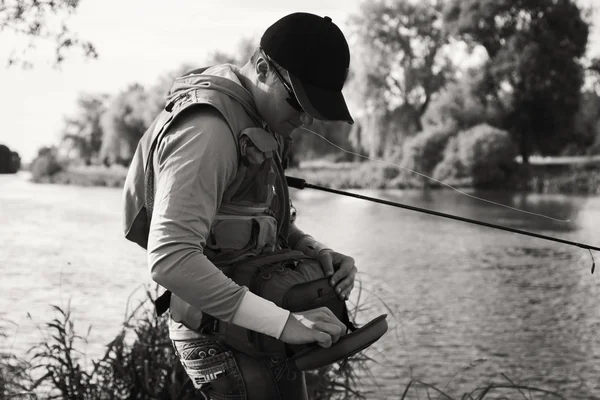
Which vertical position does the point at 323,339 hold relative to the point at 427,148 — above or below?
above

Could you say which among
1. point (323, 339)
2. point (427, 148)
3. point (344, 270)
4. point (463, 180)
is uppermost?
point (344, 270)

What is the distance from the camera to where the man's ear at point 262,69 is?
1.91 m

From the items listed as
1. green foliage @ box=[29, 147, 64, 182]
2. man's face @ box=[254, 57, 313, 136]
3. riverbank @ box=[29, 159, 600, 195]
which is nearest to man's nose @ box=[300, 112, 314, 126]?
man's face @ box=[254, 57, 313, 136]

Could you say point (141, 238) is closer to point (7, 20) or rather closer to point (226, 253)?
point (226, 253)

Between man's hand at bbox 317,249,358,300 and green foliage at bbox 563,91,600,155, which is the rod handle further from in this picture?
green foliage at bbox 563,91,600,155

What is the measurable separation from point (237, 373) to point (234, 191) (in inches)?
18.6

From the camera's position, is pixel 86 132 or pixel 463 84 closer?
pixel 463 84

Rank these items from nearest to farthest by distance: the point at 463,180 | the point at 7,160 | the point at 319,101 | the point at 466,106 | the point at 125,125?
the point at 319,101 → the point at 7,160 → the point at 463,180 → the point at 466,106 → the point at 125,125

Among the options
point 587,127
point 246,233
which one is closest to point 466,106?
point 587,127

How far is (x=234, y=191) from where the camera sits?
194 cm

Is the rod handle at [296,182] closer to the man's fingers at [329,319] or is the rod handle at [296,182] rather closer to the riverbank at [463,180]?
the man's fingers at [329,319]

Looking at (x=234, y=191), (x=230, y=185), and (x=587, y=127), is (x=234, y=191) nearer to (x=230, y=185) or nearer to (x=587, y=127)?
(x=230, y=185)

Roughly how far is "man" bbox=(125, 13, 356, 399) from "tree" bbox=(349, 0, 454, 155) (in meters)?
36.1

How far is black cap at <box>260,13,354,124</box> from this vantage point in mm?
1851
